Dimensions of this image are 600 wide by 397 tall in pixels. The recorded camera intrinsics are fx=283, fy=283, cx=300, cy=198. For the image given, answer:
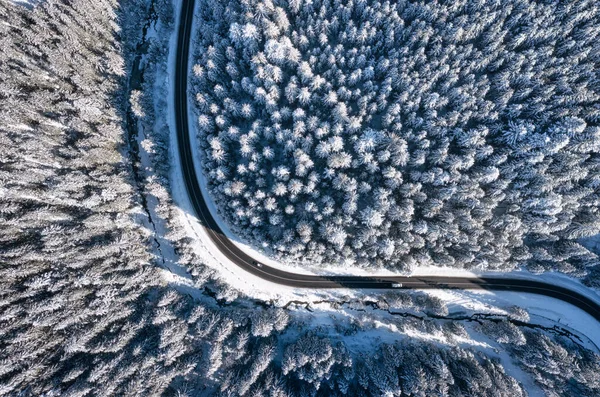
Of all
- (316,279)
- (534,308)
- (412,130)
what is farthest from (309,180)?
(534,308)

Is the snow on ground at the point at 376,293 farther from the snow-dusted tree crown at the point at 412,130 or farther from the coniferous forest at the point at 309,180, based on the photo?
the snow-dusted tree crown at the point at 412,130

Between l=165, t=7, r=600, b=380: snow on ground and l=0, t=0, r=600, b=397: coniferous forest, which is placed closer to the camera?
l=0, t=0, r=600, b=397: coniferous forest

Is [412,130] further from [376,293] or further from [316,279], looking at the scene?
[316,279]

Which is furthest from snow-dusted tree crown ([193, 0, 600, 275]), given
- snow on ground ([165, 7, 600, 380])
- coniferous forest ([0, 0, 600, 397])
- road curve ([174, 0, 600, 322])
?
road curve ([174, 0, 600, 322])

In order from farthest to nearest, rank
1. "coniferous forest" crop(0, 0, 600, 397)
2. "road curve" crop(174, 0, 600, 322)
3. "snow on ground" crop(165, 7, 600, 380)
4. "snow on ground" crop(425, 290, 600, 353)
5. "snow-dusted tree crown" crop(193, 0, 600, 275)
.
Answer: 1. "snow on ground" crop(425, 290, 600, 353)
2. "road curve" crop(174, 0, 600, 322)
3. "snow on ground" crop(165, 7, 600, 380)
4. "snow-dusted tree crown" crop(193, 0, 600, 275)
5. "coniferous forest" crop(0, 0, 600, 397)

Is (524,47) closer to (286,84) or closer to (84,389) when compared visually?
(286,84)

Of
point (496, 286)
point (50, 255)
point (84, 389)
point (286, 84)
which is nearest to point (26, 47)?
point (50, 255)

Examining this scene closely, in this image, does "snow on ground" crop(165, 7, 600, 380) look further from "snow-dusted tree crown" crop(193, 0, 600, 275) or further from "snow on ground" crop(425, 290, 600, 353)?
"snow-dusted tree crown" crop(193, 0, 600, 275)
